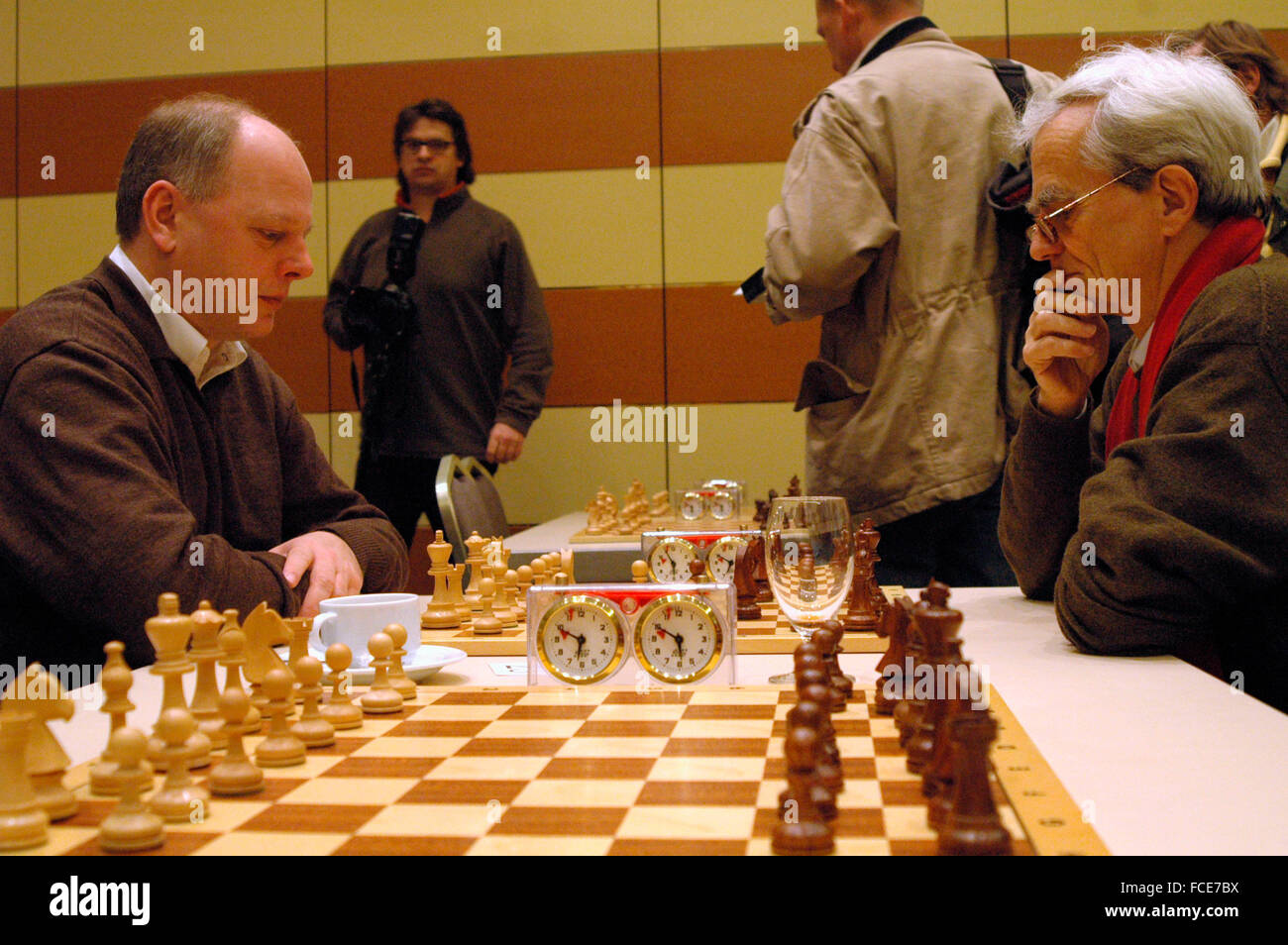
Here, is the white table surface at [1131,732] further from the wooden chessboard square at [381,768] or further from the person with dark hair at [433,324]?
the person with dark hair at [433,324]

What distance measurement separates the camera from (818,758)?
92 centimetres

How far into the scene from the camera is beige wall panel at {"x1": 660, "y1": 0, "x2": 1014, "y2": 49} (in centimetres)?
503

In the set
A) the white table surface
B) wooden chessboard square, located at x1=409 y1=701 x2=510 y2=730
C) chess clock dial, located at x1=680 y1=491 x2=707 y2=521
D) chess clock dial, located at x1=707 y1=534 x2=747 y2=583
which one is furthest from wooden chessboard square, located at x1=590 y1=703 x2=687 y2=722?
chess clock dial, located at x1=680 y1=491 x2=707 y2=521

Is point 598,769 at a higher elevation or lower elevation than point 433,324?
lower

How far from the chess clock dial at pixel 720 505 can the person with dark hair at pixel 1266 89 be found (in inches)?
59.0

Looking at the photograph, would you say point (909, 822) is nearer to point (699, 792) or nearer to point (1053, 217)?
point (699, 792)

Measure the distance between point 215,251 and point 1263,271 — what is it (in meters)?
1.68

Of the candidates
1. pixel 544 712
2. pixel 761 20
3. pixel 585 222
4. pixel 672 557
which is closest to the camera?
pixel 544 712

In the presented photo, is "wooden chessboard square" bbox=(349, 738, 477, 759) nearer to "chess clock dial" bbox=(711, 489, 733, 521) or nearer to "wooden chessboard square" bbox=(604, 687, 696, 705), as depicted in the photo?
"wooden chessboard square" bbox=(604, 687, 696, 705)

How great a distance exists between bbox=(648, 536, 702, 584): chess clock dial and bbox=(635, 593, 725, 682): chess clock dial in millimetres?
616

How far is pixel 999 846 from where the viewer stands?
0.78 metres

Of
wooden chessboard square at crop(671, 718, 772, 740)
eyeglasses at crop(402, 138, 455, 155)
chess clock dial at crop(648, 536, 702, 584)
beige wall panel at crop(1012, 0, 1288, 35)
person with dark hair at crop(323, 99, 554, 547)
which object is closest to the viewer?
wooden chessboard square at crop(671, 718, 772, 740)

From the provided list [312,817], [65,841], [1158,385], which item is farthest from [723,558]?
[65,841]

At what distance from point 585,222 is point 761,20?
1.15 m
